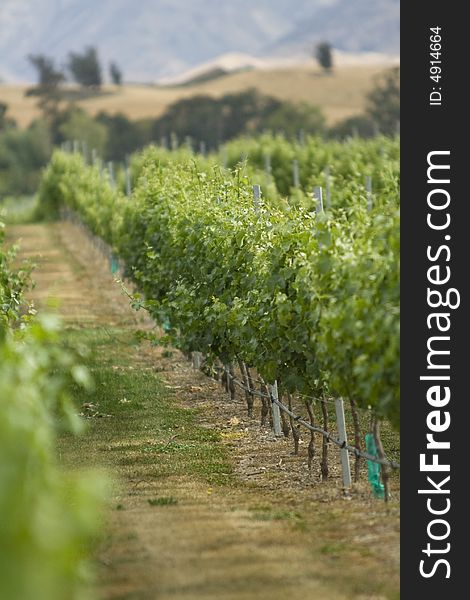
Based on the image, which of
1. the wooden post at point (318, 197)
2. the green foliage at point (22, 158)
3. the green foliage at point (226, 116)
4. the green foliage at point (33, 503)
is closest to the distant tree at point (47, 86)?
the green foliage at point (22, 158)

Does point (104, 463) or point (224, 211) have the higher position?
point (224, 211)

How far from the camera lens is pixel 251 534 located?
868 cm

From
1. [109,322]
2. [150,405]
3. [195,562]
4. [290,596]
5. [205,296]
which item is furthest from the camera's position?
[109,322]

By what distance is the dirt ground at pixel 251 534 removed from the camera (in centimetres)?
746

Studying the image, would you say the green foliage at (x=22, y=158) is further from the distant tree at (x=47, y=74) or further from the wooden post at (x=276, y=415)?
the wooden post at (x=276, y=415)

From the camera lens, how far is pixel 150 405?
14.9 meters

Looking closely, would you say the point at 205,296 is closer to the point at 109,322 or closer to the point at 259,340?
the point at 259,340

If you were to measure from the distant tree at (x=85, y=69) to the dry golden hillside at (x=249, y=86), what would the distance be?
2.43m

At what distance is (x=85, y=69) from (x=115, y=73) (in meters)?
5.23

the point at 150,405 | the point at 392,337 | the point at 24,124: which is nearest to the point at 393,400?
the point at 392,337

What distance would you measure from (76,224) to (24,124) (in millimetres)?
54120

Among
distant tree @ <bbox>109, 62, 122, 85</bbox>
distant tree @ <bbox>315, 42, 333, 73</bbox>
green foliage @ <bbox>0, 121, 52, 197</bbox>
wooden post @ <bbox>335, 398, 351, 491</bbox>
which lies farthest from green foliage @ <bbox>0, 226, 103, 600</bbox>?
distant tree @ <bbox>109, 62, 122, 85</bbox>

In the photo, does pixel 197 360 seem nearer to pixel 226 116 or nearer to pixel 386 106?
pixel 386 106

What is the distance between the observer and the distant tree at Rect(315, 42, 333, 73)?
385 ft
